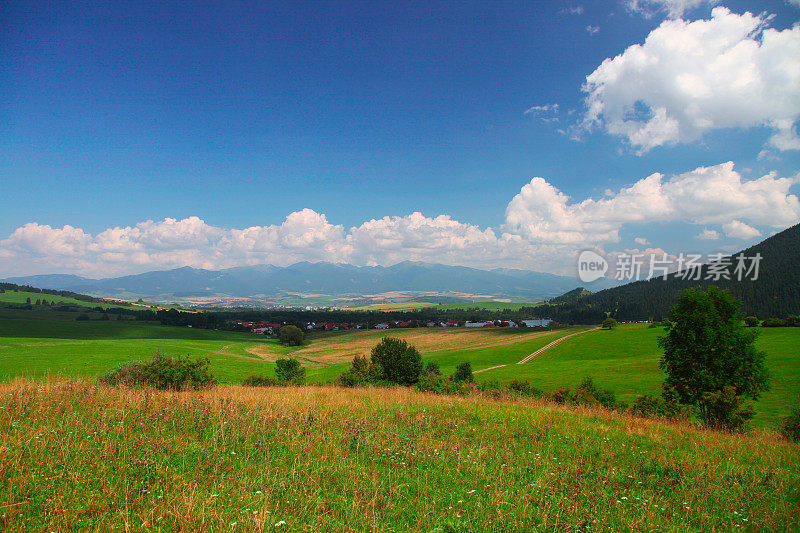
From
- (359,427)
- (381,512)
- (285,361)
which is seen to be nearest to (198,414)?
(359,427)

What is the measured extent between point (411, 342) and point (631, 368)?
50759mm

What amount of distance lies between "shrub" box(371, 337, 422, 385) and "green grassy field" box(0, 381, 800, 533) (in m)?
28.9

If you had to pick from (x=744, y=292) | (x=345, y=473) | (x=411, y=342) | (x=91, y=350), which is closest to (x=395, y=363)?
(x=345, y=473)

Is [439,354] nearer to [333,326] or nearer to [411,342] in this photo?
[411,342]

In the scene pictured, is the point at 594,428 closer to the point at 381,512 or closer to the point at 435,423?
the point at 435,423

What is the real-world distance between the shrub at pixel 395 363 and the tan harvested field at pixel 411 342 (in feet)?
117

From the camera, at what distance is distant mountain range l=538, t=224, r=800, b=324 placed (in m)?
104

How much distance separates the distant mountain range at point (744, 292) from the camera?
340 feet

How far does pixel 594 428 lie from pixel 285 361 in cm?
4277

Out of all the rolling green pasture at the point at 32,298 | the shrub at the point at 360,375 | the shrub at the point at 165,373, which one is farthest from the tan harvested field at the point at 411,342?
Result: the rolling green pasture at the point at 32,298

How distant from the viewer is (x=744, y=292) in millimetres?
113438

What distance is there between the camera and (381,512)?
3.83m

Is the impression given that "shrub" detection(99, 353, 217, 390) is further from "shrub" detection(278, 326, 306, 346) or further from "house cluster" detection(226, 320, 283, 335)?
"house cluster" detection(226, 320, 283, 335)

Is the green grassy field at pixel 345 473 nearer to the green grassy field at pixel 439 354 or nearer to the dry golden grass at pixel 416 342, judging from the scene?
the green grassy field at pixel 439 354
